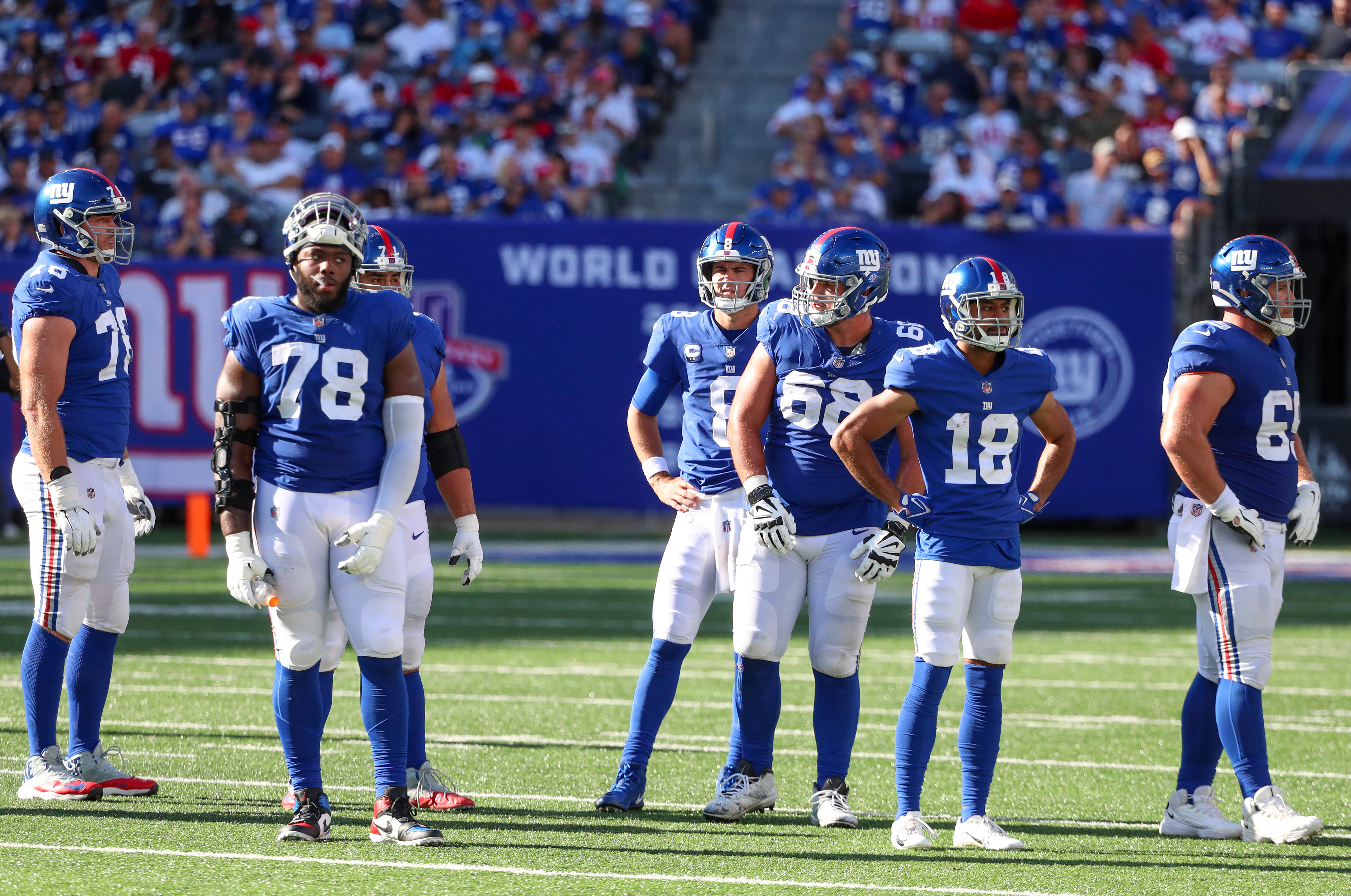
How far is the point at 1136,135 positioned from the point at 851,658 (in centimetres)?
1243

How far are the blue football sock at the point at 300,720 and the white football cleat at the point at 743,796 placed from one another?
Answer: 4.23 ft

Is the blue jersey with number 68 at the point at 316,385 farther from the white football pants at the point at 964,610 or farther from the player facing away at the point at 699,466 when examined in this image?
the white football pants at the point at 964,610

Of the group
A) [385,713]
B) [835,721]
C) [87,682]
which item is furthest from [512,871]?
[87,682]

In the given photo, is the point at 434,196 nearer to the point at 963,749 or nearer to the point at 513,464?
the point at 513,464

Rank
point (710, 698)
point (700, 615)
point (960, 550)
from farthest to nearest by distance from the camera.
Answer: point (710, 698) → point (700, 615) → point (960, 550)

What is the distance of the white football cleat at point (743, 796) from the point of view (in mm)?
5613

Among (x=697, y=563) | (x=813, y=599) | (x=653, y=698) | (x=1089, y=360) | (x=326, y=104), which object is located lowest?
(x=653, y=698)

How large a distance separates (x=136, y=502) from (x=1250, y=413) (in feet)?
11.9

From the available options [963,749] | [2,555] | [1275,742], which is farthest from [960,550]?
[2,555]

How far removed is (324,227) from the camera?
5020mm

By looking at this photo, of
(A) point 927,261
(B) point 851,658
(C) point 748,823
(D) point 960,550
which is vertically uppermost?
(A) point 927,261

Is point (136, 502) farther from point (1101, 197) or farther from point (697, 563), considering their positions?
point (1101, 197)

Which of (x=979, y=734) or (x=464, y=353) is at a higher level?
(x=464, y=353)

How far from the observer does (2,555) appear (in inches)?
519
